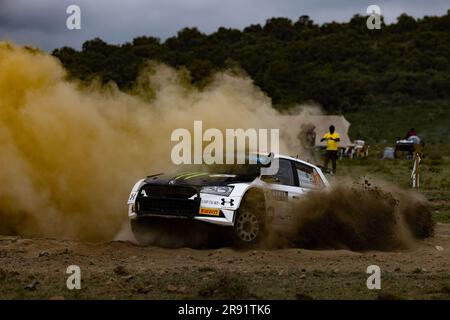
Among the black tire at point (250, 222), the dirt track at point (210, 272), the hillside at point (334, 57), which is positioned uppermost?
the hillside at point (334, 57)

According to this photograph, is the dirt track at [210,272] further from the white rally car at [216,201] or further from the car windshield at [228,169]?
the car windshield at [228,169]

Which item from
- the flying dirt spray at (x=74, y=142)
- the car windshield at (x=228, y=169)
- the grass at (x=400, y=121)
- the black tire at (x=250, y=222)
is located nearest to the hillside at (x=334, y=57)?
the grass at (x=400, y=121)

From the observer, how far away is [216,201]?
11719 millimetres

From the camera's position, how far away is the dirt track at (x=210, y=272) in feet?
27.9

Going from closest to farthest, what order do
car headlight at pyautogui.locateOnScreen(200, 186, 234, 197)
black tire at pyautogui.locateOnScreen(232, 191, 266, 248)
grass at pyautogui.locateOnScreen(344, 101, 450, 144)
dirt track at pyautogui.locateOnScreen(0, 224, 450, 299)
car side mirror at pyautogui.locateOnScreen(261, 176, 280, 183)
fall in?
dirt track at pyautogui.locateOnScreen(0, 224, 450, 299)
car headlight at pyautogui.locateOnScreen(200, 186, 234, 197)
black tire at pyautogui.locateOnScreen(232, 191, 266, 248)
car side mirror at pyautogui.locateOnScreen(261, 176, 280, 183)
grass at pyautogui.locateOnScreen(344, 101, 450, 144)

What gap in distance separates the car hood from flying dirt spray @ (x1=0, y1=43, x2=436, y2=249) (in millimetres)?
1524

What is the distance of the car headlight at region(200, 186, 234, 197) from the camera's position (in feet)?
38.7

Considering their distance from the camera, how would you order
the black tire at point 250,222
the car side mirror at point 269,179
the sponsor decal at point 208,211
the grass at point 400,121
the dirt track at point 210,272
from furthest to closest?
the grass at point 400,121 → the car side mirror at point 269,179 → the black tire at point 250,222 → the sponsor decal at point 208,211 → the dirt track at point 210,272

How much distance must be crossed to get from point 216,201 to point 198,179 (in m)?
0.56

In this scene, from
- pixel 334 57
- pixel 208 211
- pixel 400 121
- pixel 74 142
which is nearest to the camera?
pixel 208 211

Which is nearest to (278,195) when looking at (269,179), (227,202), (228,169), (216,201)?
(269,179)

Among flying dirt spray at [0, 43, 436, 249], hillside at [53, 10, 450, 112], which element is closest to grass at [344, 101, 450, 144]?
hillside at [53, 10, 450, 112]

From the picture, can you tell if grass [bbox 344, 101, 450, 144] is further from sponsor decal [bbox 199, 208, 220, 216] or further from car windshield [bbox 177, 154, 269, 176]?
sponsor decal [bbox 199, 208, 220, 216]

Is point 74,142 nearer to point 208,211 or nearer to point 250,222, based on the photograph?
point 208,211
